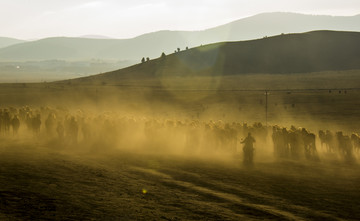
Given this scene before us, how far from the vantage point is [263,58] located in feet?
332

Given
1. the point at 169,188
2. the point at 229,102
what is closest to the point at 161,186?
the point at 169,188

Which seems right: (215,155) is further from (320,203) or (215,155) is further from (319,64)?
(319,64)

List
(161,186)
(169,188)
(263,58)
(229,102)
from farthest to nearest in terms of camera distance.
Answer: (263,58) → (229,102) → (161,186) → (169,188)

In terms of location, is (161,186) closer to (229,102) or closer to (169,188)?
(169,188)

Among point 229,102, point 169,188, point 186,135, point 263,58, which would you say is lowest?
point 169,188

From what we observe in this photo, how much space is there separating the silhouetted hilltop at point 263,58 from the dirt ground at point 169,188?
7238cm

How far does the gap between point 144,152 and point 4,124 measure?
33.1ft

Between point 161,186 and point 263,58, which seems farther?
point 263,58

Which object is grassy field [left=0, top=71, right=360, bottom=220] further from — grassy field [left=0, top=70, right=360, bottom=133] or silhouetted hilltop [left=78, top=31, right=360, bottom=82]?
silhouetted hilltop [left=78, top=31, right=360, bottom=82]

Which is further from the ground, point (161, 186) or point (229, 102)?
point (229, 102)

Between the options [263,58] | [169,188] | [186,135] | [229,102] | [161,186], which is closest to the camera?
[169,188]

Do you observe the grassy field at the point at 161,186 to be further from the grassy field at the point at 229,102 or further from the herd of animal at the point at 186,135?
the grassy field at the point at 229,102

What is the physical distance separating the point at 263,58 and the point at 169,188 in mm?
91701

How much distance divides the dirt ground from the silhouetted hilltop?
7238 centimetres
